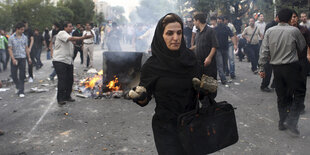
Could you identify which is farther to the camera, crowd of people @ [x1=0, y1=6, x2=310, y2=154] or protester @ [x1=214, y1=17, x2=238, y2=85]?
protester @ [x1=214, y1=17, x2=238, y2=85]

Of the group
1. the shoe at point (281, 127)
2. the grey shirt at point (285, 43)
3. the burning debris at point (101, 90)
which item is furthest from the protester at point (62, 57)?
the shoe at point (281, 127)

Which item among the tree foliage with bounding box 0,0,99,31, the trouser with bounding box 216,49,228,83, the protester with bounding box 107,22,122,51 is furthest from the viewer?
the tree foliage with bounding box 0,0,99,31

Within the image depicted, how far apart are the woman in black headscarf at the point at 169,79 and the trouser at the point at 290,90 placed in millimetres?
2682

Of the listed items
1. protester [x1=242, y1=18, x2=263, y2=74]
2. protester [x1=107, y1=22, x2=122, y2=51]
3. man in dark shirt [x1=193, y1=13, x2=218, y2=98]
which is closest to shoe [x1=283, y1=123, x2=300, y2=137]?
man in dark shirt [x1=193, y1=13, x2=218, y2=98]

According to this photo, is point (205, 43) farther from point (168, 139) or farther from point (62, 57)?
point (168, 139)

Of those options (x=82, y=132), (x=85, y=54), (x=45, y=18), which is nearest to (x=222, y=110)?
(x=82, y=132)

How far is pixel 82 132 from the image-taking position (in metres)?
5.11

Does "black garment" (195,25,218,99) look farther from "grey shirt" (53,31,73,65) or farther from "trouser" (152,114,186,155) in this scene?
"trouser" (152,114,186,155)

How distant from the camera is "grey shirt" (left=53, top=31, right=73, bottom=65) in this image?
7.05 meters

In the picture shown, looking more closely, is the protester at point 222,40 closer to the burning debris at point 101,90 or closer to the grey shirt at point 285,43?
the burning debris at point 101,90

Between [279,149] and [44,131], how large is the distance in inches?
154

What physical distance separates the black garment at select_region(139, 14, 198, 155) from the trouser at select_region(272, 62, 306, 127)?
270 centimetres

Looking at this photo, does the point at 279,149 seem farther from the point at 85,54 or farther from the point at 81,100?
the point at 85,54

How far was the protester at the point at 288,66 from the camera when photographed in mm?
4496
